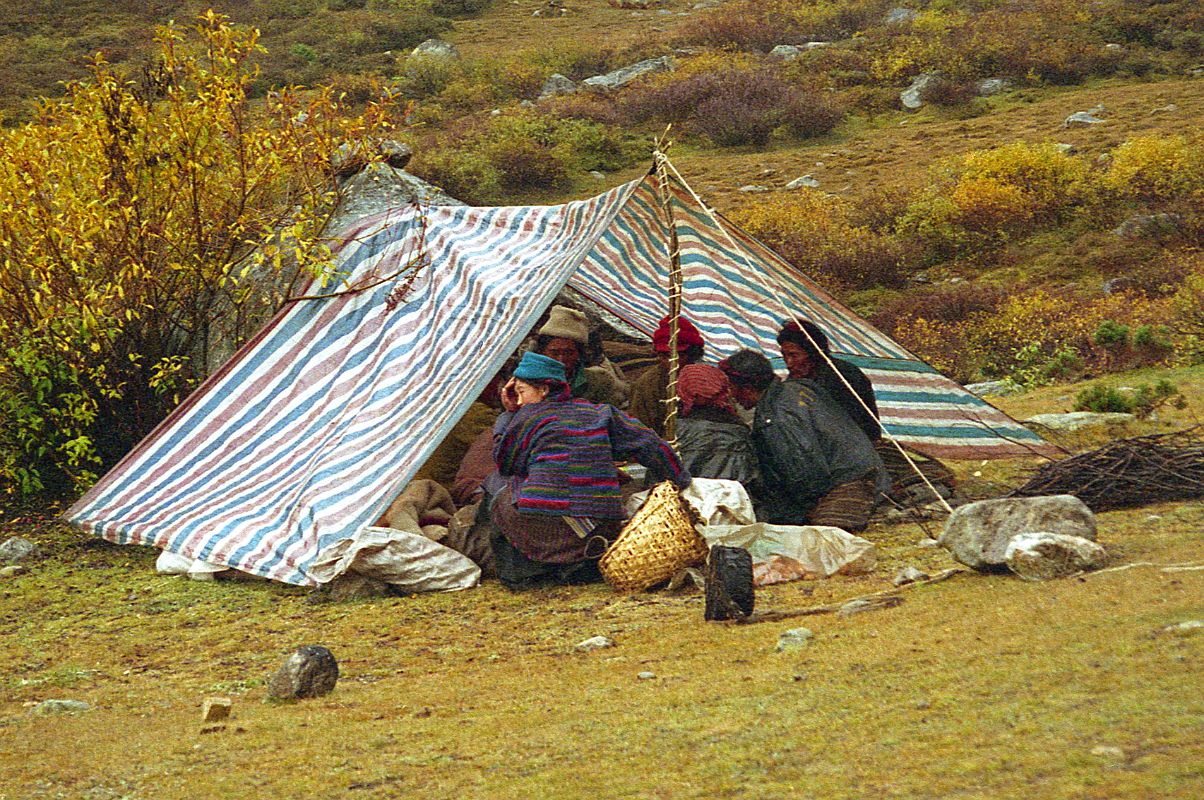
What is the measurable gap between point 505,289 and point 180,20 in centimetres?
2765

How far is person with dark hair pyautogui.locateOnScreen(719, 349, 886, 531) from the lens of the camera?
598cm

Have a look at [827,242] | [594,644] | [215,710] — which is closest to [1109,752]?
[594,644]

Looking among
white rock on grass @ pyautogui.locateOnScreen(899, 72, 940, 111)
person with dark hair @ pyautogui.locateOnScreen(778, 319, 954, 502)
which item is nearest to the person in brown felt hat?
person with dark hair @ pyautogui.locateOnScreen(778, 319, 954, 502)

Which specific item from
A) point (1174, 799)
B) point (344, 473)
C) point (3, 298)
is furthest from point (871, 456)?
point (3, 298)

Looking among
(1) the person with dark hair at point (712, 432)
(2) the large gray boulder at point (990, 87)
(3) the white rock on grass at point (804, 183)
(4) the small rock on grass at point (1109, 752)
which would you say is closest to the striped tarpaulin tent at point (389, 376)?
A: (1) the person with dark hair at point (712, 432)

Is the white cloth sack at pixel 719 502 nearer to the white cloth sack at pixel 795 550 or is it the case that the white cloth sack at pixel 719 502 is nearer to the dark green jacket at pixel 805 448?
the white cloth sack at pixel 795 550

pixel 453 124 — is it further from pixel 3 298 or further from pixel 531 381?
pixel 531 381

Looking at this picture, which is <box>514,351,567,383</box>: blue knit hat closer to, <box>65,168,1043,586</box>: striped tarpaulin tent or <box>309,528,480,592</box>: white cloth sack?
<box>65,168,1043,586</box>: striped tarpaulin tent

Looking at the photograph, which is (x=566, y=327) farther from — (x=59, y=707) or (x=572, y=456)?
(x=59, y=707)

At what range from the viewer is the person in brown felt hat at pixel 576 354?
6938 mm

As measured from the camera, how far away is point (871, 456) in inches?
238

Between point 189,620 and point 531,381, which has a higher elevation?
point 531,381

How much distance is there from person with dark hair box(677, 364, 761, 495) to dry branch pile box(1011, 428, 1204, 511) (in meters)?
1.30

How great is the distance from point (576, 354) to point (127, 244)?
8.77 ft
